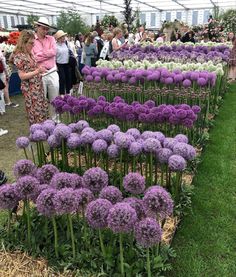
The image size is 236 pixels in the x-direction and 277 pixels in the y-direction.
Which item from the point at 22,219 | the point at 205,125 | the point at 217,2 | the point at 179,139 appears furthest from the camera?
the point at 217,2

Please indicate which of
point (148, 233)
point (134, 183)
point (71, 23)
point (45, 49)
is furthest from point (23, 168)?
point (71, 23)

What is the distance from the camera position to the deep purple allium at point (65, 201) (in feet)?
6.99

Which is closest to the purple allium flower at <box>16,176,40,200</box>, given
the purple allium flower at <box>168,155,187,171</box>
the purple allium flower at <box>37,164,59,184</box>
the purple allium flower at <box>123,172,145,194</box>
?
the purple allium flower at <box>37,164,59,184</box>

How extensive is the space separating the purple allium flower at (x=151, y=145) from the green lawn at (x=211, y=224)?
2.60 feet

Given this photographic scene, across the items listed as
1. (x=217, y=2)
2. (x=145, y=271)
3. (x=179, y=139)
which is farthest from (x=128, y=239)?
(x=217, y=2)

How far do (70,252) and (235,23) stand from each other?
16.9m

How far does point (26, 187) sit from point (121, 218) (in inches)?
28.5

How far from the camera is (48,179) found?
259cm

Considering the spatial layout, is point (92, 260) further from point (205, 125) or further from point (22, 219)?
point (205, 125)

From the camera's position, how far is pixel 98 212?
6.73 ft

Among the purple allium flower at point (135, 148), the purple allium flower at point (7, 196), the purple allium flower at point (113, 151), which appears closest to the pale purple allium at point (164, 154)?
the purple allium flower at point (135, 148)

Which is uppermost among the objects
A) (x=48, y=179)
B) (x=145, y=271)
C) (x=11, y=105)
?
(x=48, y=179)

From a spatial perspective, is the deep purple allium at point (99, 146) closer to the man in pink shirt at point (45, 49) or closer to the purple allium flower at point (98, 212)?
the purple allium flower at point (98, 212)

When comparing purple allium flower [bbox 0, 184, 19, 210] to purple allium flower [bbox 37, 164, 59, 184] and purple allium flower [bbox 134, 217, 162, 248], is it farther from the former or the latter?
purple allium flower [bbox 134, 217, 162, 248]
